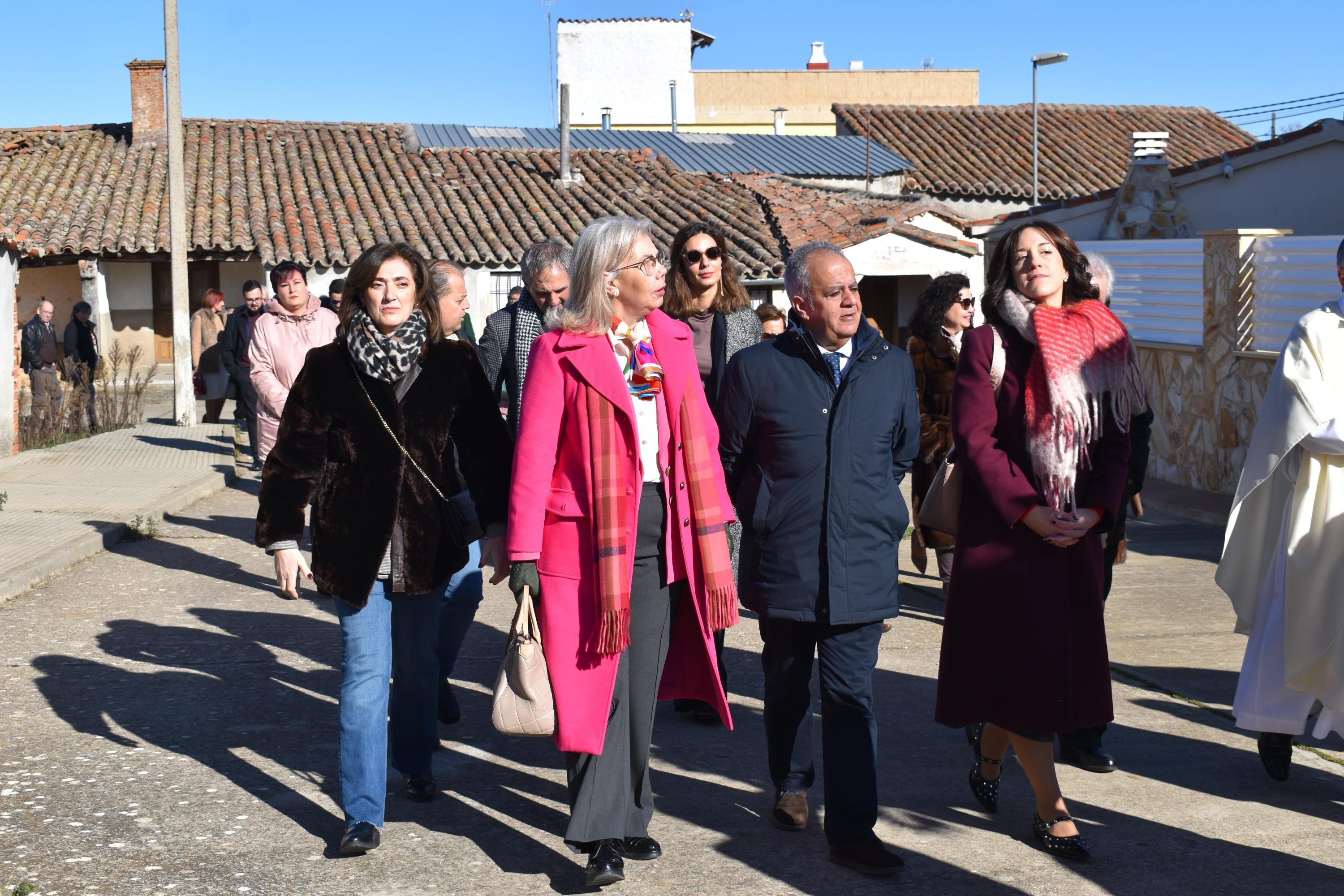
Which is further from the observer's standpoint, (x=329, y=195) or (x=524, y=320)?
(x=329, y=195)

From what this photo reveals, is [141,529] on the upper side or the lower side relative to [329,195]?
lower

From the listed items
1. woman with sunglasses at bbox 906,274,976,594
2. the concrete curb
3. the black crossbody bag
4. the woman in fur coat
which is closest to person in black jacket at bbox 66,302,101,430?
the concrete curb

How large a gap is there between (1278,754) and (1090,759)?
0.64 meters

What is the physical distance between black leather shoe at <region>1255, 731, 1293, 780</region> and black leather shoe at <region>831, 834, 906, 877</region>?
5.30 ft

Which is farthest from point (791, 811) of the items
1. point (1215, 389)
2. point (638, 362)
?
point (1215, 389)

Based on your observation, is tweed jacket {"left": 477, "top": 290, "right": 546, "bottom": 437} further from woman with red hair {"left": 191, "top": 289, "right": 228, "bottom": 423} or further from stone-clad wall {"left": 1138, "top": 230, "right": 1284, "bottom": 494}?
woman with red hair {"left": 191, "top": 289, "right": 228, "bottom": 423}

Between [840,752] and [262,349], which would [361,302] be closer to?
[840,752]

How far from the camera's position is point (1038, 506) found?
4137 mm

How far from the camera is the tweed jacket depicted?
620cm

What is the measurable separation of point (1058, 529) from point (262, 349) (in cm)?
481

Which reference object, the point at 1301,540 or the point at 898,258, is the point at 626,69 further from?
the point at 1301,540

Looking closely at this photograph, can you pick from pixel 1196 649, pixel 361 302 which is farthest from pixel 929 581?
pixel 361 302

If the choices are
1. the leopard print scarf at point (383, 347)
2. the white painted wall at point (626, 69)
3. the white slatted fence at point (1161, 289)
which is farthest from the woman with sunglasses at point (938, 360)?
the white painted wall at point (626, 69)

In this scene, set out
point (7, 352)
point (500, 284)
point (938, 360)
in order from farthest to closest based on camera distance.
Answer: point (500, 284) → point (7, 352) → point (938, 360)
